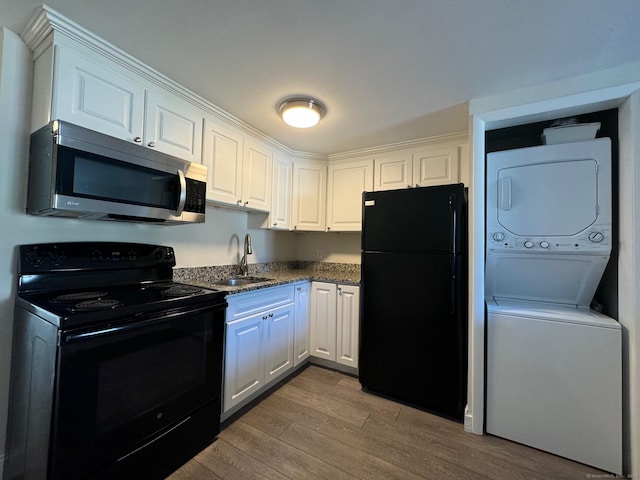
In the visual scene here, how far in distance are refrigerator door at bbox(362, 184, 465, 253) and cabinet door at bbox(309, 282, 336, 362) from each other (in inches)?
25.6

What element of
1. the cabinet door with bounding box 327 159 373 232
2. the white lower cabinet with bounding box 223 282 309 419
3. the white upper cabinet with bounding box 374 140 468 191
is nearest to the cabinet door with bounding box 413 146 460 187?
the white upper cabinet with bounding box 374 140 468 191

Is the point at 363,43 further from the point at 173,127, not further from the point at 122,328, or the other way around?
the point at 122,328

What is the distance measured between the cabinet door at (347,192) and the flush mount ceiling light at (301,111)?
94 centimetres

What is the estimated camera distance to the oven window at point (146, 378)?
1.16m

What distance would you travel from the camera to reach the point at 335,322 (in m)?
2.54

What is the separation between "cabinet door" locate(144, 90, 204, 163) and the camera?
163cm

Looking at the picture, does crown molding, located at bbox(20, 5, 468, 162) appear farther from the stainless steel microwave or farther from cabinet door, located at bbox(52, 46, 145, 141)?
the stainless steel microwave

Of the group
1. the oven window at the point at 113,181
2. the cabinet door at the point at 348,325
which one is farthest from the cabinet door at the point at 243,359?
the oven window at the point at 113,181

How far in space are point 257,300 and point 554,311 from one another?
2.06 meters

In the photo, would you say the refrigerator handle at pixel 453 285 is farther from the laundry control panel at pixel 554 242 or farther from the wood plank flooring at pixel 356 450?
the wood plank flooring at pixel 356 450

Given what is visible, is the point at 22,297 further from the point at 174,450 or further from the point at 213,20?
the point at 213,20

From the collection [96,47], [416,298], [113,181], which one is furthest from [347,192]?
[96,47]

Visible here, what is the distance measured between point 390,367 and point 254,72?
7.68 ft

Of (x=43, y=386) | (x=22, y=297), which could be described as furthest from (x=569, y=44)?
(x=22, y=297)
